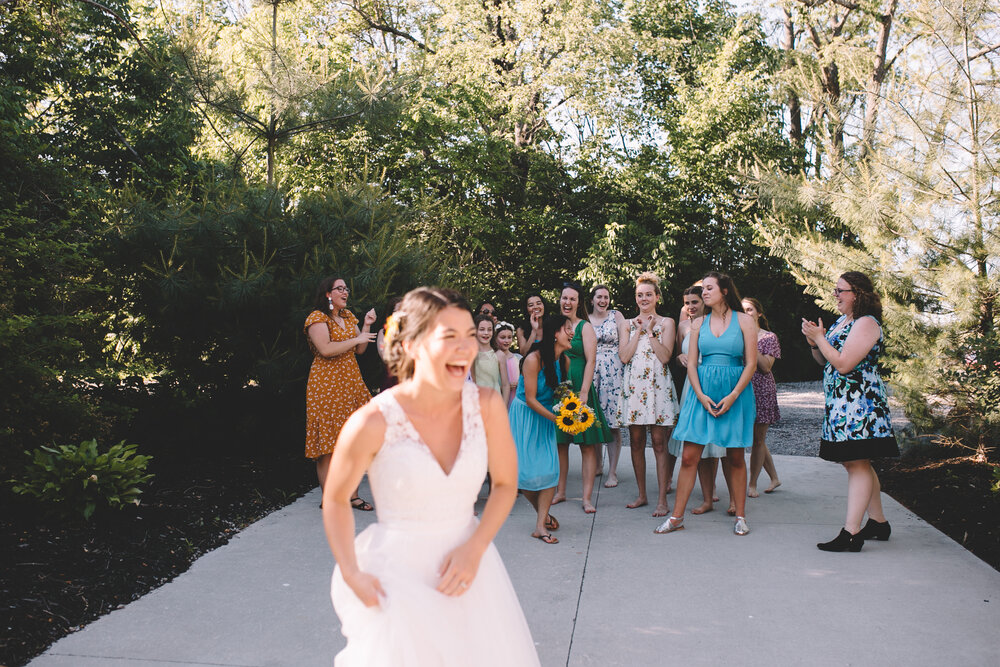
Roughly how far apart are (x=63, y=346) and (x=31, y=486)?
126cm

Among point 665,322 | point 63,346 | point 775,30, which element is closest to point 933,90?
point 665,322

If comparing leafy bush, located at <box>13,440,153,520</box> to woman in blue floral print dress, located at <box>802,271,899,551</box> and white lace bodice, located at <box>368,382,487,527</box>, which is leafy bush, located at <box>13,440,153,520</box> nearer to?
white lace bodice, located at <box>368,382,487,527</box>

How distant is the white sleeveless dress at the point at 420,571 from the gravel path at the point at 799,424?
23.8 feet

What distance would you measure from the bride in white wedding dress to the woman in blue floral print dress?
349cm

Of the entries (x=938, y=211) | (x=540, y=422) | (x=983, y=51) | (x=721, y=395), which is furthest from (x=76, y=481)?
(x=983, y=51)

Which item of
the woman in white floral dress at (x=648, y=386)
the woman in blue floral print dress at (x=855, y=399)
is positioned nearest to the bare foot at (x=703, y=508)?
the woman in white floral dress at (x=648, y=386)

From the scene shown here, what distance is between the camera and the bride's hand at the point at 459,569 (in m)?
2.29

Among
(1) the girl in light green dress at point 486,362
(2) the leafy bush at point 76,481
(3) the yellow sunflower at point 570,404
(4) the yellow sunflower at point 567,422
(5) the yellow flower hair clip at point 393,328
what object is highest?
(5) the yellow flower hair clip at point 393,328

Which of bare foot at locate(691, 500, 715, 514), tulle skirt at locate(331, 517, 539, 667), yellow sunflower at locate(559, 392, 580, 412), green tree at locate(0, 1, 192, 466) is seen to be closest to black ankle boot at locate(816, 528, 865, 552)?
bare foot at locate(691, 500, 715, 514)

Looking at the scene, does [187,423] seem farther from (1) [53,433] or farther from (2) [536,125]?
(2) [536,125]

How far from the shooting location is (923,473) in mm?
7922

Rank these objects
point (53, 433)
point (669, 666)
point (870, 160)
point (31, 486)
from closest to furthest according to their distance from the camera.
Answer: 1. point (669, 666)
2. point (31, 486)
3. point (53, 433)
4. point (870, 160)

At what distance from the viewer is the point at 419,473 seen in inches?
90.1

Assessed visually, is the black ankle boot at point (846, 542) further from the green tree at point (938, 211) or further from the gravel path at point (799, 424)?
the gravel path at point (799, 424)
